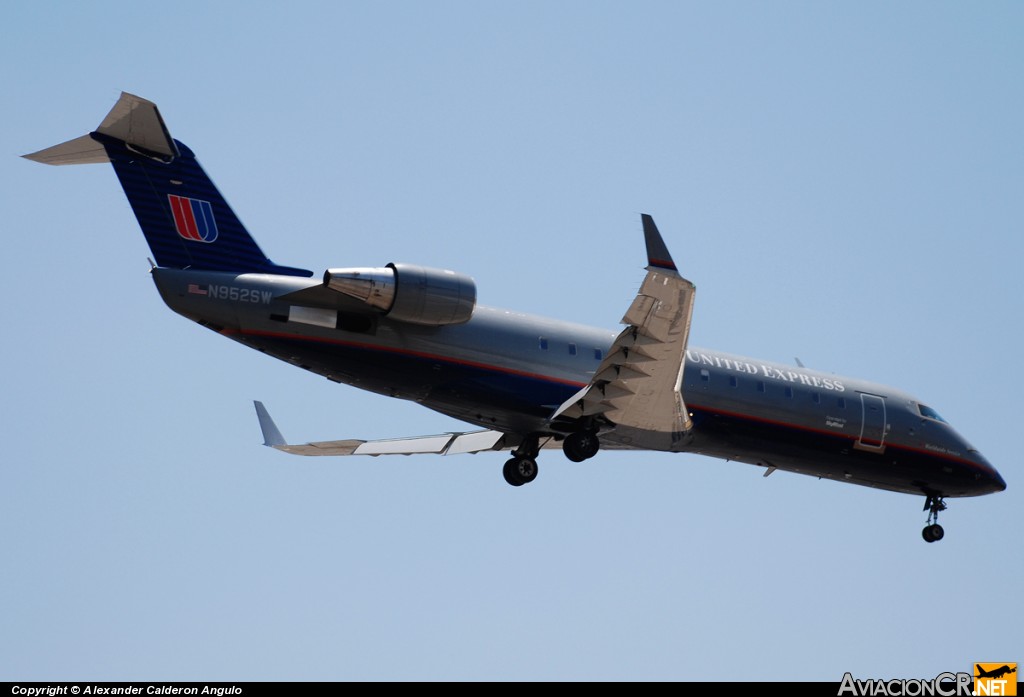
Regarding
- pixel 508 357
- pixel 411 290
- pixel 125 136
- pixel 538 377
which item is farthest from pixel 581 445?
pixel 125 136

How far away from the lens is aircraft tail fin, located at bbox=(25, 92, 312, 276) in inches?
910

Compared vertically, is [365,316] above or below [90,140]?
below

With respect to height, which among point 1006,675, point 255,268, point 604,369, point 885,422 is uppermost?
point 255,268

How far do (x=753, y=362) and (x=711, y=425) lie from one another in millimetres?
1921

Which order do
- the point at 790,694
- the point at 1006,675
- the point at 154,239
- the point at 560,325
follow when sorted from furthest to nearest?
the point at 560,325 < the point at 154,239 < the point at 1006,675 < the point at 790,694

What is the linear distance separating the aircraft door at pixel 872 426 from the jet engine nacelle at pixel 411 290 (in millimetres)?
9341

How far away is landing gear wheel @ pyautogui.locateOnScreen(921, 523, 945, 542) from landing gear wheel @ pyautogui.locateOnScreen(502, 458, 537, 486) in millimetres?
8947

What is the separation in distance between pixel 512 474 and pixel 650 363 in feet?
16.4

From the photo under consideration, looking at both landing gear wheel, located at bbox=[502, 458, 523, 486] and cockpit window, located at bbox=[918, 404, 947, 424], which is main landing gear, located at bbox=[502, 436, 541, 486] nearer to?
landing gear wheel, located at bbox=[502, 458, 523, 486]

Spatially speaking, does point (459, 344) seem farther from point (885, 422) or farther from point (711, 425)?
point (885, 422)

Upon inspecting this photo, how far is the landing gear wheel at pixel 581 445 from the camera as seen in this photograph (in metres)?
25.3

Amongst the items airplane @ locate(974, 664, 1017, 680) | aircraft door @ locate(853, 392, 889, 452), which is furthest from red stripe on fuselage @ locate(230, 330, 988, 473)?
airplane @ locate(974, 664, 1017, 680)

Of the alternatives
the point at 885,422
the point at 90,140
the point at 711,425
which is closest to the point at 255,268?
the point at 90,140

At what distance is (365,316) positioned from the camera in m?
23.6
